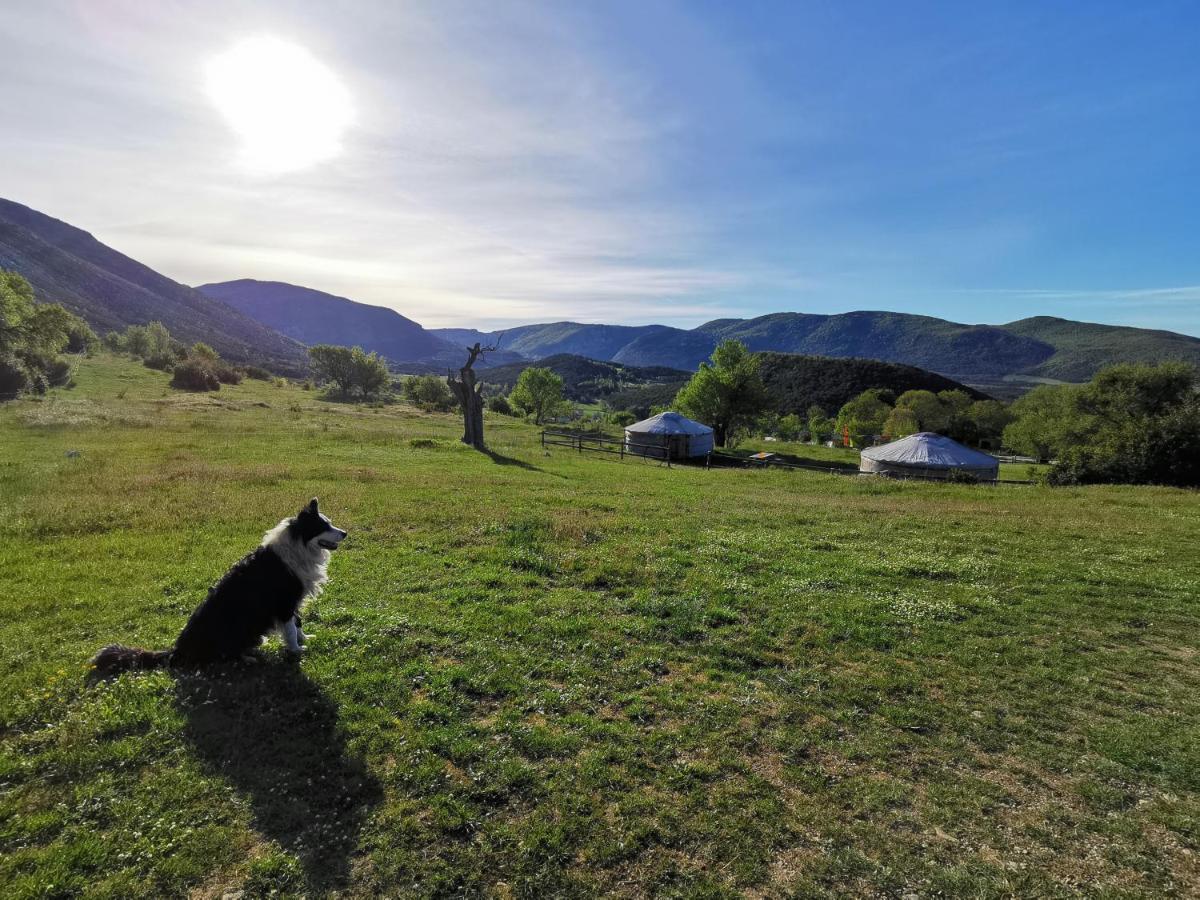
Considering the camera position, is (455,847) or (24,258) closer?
(455,847)

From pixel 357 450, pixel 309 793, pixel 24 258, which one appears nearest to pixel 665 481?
pixel 357 450

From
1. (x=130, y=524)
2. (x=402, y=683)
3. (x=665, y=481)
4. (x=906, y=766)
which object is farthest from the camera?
(x=665, y=481)

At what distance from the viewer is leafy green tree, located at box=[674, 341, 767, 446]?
198 ft

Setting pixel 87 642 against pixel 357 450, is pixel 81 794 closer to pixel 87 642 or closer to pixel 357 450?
pixel 87 642

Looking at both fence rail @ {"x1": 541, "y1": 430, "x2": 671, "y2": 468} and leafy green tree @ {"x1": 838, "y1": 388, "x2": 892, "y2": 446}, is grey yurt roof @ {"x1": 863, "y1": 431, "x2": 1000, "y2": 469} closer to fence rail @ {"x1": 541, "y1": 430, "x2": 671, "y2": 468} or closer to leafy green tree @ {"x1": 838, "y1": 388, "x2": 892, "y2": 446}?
fence rail @ {"x1": 541, "y1": 430, "x2": 671, "y2": 468}

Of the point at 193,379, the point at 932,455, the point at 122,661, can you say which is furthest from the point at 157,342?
the point at 932,455

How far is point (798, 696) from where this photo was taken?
22.4 ft

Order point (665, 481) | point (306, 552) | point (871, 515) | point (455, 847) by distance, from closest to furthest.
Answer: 1. point (455, 847)
2. point (306, 552)
3. point (871, 515)
4. point (665, 481)

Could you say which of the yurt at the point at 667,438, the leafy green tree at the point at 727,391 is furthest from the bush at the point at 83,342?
the leafy green tree at the point at 727,391

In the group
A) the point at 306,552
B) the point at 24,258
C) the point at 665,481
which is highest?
the point at 24,258

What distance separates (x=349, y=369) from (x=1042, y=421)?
360ft

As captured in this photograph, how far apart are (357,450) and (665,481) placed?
1767 centimetres

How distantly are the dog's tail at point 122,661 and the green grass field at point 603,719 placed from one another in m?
0.22

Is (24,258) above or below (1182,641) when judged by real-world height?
above
